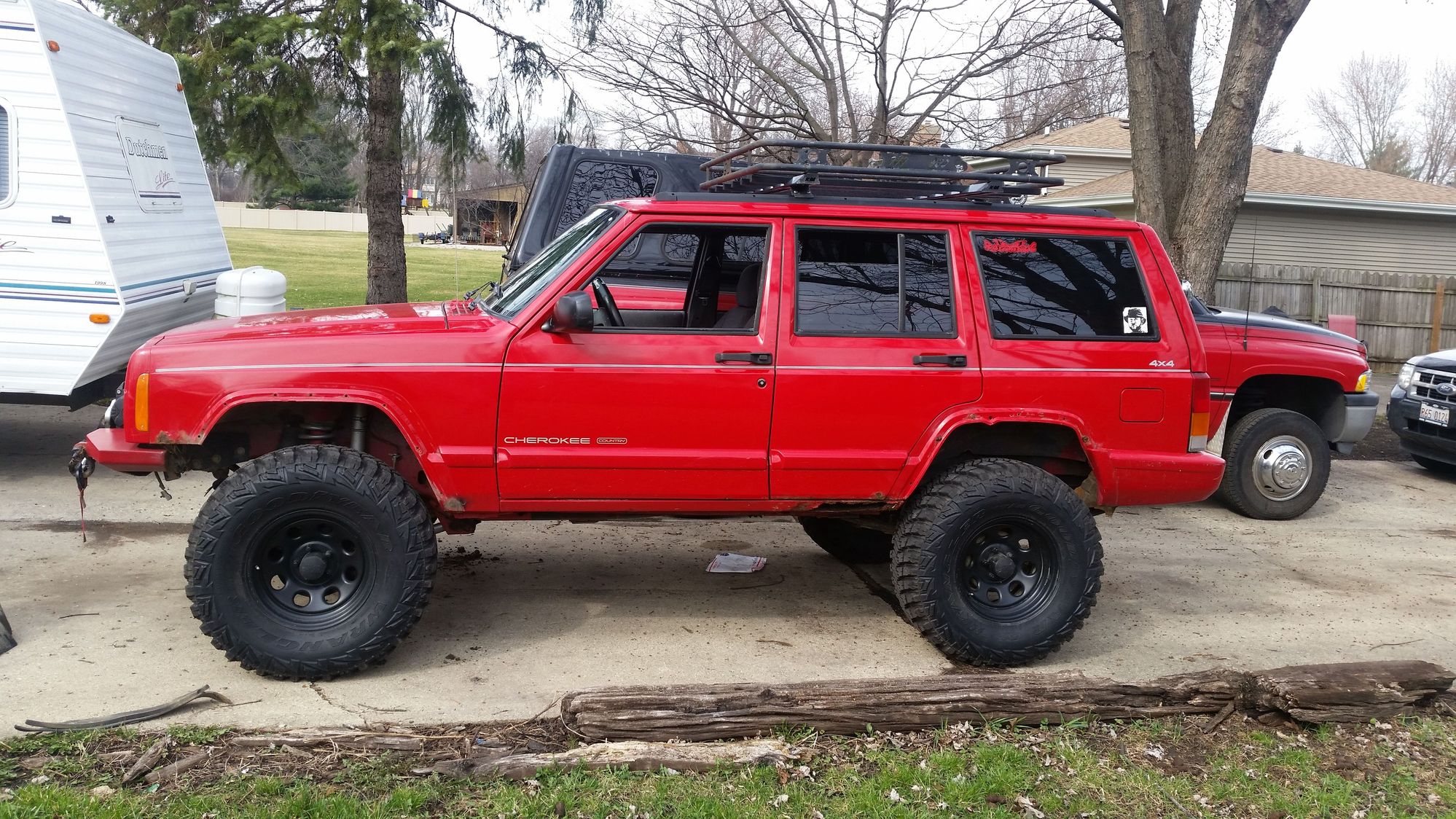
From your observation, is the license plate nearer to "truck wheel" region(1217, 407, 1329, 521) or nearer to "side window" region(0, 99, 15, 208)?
"truck wheel" region(1217, 407, 1329, 521)

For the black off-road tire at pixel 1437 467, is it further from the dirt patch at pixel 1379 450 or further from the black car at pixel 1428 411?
the dirt patch at pixel 1379 450

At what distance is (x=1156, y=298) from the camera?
5449 mm

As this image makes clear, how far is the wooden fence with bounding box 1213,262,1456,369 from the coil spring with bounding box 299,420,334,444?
57.9 ft

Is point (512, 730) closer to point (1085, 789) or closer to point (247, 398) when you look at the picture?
point (247, 398)

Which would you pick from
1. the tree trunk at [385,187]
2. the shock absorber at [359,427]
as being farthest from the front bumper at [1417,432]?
the tree trunk at [385,187]

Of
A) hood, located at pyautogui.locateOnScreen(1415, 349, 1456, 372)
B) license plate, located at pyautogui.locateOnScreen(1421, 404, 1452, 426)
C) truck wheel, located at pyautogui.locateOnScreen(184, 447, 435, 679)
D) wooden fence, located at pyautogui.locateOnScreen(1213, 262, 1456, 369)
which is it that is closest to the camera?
truck wheel, located at pyautogui.locateOnScreen(184, 447, 435, 679)

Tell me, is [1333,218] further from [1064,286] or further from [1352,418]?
[1064,286]

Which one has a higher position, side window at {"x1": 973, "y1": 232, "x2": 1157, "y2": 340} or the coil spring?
side window at {"x1": 973, "y1": 232, "x2": 1157, "y2": 340}

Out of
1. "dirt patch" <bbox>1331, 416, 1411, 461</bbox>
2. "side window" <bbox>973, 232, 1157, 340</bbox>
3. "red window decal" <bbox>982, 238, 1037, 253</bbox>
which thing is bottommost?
"dirt patch" <bbox>1331, 416, 1411, 461</bbox>

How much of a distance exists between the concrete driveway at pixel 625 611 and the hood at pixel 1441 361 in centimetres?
223

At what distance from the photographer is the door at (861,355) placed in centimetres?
513

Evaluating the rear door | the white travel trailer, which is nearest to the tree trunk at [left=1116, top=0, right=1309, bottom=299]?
the rear door

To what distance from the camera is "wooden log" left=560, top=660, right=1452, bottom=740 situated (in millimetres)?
4316

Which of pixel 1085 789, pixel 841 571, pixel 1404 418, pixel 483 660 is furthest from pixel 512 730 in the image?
pixel 1404 418
